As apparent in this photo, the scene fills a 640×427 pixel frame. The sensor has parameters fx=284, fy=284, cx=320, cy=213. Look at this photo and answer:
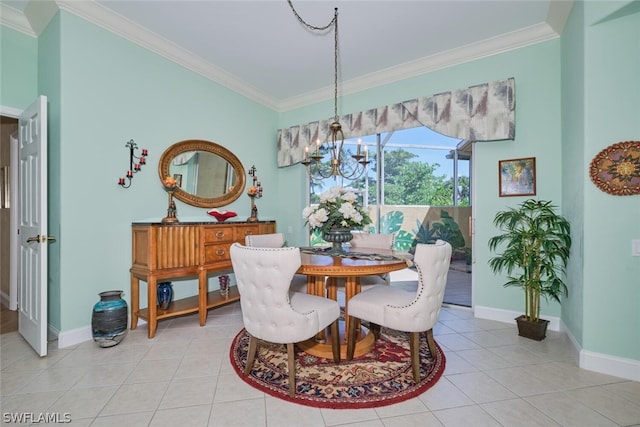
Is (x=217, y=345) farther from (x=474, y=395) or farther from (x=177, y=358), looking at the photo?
(x=474, y=395)

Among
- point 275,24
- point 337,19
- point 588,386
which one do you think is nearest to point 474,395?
point 588,386

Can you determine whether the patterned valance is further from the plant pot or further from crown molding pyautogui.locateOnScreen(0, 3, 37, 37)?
crown molding pyautogui.locateOnScreen(0, 3, 37, 37)

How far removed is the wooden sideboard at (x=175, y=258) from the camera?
2660 millimetres

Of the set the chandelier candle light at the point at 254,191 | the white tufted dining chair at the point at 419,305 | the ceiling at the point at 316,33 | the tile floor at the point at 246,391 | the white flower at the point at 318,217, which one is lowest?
the tile floor at the point at 246,391

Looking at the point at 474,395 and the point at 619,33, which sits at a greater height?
the point at 619,33

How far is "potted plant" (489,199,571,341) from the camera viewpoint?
2549 millimetres

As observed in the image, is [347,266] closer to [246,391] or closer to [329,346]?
[329,346]

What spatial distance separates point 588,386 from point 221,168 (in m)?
4.05

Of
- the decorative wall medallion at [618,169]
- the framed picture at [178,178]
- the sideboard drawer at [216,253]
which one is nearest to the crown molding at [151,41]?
the framed picture at [178,178]

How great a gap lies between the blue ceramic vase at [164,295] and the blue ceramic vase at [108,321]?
0.42m

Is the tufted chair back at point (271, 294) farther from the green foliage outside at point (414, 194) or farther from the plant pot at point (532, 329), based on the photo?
the green foliage outside at point (414, 194)

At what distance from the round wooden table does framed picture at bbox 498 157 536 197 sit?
156 cm

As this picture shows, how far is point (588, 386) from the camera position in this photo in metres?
1.89

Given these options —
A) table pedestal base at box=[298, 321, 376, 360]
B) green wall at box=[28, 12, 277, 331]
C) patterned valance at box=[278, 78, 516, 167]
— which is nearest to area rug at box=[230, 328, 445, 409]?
table pedestal base at box=[298, 321, 376, 360]
